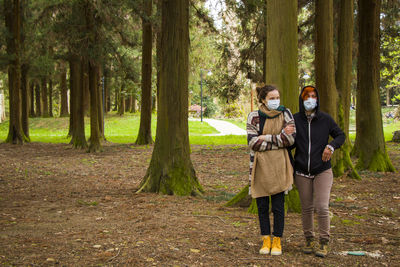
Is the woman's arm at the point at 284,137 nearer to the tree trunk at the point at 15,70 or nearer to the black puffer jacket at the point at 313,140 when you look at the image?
the black puffer jacket at the point at 313,140

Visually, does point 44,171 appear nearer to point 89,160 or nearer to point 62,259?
point 89,160

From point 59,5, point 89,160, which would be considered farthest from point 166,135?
point 59,5

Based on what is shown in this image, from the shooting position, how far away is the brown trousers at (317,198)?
4543 millimetres

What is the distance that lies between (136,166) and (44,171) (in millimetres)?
2809

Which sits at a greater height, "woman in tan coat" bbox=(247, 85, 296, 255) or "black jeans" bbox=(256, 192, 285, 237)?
"woman in tan coat" bbox=(247, 85, 296, 255)

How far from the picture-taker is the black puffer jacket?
4543mm

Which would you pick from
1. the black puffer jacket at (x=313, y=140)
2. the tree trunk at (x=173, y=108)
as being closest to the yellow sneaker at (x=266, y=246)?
the black puffer jacket at (x=313, y=140)

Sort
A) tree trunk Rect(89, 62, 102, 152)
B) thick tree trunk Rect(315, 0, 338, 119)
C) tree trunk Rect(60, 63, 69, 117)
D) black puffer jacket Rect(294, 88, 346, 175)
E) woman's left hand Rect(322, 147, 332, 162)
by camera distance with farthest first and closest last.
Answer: tree trunk Rect(60, 63, 69, 117) < tree trunk Rect(89, 62, 102, 152) < thick tree trunk Rect(315, 0, 338, 119) < black puffer jacket Rect(294, 88, 346, 175) < woman's left hand Rect(322, 147, 332, 162)

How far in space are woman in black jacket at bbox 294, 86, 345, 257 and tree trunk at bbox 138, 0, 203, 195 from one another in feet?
13.3

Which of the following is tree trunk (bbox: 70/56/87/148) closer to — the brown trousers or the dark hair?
the dark hair

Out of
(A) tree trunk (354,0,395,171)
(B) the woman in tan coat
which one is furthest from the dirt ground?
(A) tree trunk (354,0,395,171)

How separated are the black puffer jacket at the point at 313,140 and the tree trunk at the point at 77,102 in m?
15.4

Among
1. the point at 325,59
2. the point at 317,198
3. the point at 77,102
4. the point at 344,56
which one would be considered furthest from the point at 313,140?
the point at 77,102

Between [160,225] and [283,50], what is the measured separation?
10.2 ft
